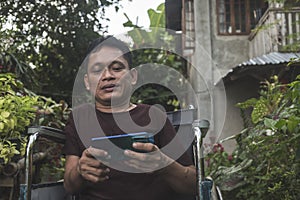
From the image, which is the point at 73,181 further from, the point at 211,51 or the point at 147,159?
the point at 211,51

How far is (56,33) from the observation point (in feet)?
19.1

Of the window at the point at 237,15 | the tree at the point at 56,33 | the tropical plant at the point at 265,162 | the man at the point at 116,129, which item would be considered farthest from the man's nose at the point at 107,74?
the window at the point at 237,15

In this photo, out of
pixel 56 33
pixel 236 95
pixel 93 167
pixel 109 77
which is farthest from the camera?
pixel 236 95

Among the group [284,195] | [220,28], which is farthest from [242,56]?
[284,195]

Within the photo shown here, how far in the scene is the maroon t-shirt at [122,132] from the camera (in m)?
1.89

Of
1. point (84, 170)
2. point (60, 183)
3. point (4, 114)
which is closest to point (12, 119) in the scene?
point (4, 114)

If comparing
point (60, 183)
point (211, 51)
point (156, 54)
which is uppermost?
point (156, 54)

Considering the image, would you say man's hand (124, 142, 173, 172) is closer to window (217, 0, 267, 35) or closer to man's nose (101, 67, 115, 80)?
man's nose (101, 67, 115, 80)

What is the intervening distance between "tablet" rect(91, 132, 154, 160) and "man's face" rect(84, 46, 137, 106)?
14.6 inches

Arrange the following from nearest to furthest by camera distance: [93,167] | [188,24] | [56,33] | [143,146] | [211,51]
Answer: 1. [143,146]
2. [93,167]
3. [56,33]
4. [211,51]
5. [188,24]

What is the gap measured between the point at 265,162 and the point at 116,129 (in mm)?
1862

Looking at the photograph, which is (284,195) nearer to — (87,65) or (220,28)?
(87,65)

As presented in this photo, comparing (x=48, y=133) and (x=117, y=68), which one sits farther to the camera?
(x=117, y=68)

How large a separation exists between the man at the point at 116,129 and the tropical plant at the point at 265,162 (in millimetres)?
764
